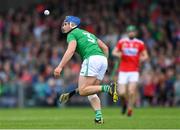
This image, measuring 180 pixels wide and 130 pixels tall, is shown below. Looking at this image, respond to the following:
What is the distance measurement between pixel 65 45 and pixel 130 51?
36.6ft

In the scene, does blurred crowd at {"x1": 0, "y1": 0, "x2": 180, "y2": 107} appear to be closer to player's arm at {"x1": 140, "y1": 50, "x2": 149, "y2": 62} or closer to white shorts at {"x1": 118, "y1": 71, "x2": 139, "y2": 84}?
player's arm at {"x1": 140, "y1": 50, "x2": 149, "y2": 62}

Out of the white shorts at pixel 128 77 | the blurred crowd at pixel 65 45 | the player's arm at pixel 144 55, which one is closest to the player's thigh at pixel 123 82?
the white shorts at pixel 128 77

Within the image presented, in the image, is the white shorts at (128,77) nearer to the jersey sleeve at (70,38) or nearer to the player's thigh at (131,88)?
the player's thigh at (131,88)

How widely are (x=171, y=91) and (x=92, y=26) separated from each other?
16.6 ft

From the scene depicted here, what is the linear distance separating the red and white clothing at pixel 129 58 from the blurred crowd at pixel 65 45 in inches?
295

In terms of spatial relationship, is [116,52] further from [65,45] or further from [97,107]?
[65,45]

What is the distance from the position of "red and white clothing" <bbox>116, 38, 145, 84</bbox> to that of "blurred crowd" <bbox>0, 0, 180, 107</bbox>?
7488 millimetres

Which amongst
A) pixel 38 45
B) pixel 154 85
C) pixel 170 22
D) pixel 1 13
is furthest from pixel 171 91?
pixel 1 13

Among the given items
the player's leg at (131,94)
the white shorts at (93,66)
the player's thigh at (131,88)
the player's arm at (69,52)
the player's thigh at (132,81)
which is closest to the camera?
the player's arm at (69,52)

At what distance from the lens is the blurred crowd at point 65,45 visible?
109 feet

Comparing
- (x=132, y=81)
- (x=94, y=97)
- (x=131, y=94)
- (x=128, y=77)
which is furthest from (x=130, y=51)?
(x=94, y=97)

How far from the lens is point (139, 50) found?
82.3 ft

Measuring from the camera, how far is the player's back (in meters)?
24.9

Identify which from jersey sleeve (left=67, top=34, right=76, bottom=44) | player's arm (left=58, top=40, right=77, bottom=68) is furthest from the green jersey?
player's arm (left=58, top=40, right=77, bottom=68)
